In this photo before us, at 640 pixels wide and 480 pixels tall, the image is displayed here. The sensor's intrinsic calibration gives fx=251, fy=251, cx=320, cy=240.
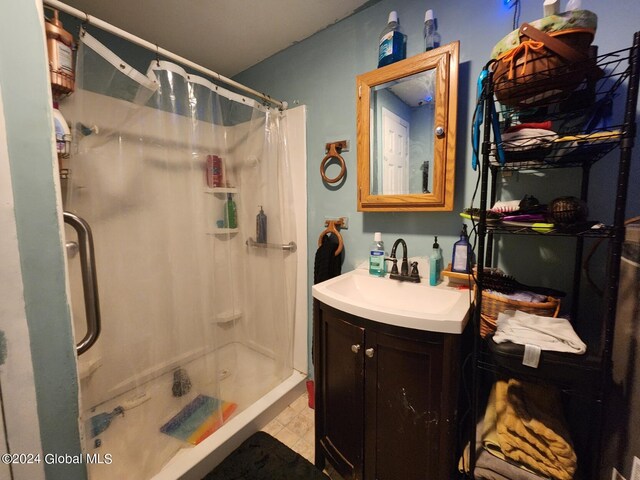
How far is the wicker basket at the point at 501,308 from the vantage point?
788 millimetres

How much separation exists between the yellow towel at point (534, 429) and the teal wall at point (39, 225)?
4.29ft

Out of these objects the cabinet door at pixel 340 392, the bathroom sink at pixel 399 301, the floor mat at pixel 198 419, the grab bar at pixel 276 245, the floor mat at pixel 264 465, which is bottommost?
the floor mat at pixel 264 465

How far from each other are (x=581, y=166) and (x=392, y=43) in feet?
3.05

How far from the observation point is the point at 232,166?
155cm

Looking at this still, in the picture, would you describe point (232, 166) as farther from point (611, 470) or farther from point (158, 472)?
point (611, 470)

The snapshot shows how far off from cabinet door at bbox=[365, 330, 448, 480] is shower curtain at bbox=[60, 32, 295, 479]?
35.0 inches

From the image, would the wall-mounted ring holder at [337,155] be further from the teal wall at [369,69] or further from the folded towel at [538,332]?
the folded towel at [538,332]

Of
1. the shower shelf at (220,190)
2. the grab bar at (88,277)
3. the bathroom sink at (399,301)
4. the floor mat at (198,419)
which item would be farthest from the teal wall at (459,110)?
the grab bar at (88,277)

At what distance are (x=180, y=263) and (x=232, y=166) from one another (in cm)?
65

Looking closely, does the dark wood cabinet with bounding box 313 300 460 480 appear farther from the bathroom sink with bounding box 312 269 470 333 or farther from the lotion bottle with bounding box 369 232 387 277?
the lotion bottle with bounding box 369 232 387 277

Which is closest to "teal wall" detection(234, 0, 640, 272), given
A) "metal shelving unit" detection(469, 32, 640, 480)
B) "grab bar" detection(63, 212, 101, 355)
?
"metal shelving unit" detection(469, 32, 640, 480)

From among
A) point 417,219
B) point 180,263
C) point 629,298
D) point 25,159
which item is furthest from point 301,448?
point 25,159

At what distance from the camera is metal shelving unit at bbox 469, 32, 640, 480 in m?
0.61

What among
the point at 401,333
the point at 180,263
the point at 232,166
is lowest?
the point at 401,333
